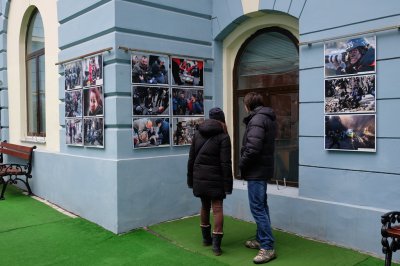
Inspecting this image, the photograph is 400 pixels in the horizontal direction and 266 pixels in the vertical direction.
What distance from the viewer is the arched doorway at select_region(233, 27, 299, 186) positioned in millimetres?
5848

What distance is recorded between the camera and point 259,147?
416 cm

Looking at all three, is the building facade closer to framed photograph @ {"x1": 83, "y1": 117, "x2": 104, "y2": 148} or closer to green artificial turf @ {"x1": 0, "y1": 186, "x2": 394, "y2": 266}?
framed photograph @ {"x1": 83, "y1": 117, "x2": 104, "y2": 148}

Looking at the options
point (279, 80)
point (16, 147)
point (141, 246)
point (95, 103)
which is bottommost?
point (141, 246)

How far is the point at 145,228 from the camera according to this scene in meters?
5.61

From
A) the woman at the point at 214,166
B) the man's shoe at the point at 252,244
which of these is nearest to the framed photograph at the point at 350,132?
the woman at the point at 214,166

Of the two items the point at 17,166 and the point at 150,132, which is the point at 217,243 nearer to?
the point at 150,132

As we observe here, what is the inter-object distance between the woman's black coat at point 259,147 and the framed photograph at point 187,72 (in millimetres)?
2076

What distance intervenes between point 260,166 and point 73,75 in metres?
3.68

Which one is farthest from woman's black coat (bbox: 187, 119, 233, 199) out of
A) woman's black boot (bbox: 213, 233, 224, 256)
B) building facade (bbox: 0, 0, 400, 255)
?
building facade (bbox: 0, 0, 400, 255)

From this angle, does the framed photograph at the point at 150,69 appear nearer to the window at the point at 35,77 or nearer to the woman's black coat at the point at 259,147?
the woman's black coat at the point at 259,147

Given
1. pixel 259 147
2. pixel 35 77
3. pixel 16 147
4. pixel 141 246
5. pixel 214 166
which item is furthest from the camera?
pixel 35 77

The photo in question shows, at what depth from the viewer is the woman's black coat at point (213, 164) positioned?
441 cm

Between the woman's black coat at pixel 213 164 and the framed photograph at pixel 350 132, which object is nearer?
the woman's black coat at pixel 213 164

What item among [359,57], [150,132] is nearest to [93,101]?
[150,132]
